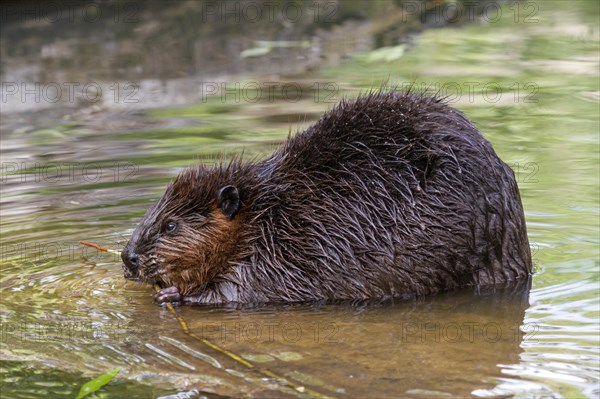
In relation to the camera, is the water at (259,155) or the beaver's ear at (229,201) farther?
the beaver's ear at (229,201)

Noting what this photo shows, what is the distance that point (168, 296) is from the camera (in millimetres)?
6012

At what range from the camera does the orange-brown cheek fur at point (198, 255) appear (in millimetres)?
6094

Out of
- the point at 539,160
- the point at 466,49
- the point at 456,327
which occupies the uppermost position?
the point at 466,49

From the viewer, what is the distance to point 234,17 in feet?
46.9

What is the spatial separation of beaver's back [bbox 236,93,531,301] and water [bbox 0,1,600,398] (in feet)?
0.51

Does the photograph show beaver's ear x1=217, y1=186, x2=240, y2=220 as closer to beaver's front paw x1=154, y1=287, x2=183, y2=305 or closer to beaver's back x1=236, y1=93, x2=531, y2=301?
beaver's back x1=236, y1=93, x2=531, y2=301

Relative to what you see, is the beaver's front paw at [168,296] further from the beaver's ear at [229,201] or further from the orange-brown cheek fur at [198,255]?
the beaver's ear at [229,201]

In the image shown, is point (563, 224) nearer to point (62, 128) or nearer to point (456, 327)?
point (456, 327)

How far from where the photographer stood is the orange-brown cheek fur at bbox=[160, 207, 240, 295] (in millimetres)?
6094

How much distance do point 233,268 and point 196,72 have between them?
6.04m

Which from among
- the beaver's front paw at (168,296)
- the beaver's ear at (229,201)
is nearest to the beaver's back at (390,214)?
the beaver's ear at (229,201)

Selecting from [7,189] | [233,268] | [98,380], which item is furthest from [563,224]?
[7,189]

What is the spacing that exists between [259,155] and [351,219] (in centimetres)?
273

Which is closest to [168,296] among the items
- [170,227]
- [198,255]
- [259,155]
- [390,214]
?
[198,255]
